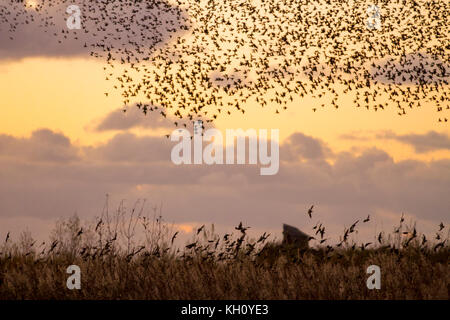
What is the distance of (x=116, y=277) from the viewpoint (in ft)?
39.1

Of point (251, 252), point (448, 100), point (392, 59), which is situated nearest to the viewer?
point (251, 252)

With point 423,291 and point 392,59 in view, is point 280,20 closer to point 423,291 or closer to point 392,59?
point 392,59

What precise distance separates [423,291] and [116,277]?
4862 millimetres

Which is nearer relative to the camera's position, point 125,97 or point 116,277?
point 116,277

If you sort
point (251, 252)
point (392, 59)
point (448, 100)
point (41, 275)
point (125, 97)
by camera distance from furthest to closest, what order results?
point (392, 59) < point (448, 100) < point (125, 97) < point (251, 252) < point (41, 275)

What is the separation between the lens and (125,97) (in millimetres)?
19766

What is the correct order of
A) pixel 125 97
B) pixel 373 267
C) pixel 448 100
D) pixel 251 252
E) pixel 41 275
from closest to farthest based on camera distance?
1. pixel 373 267
2. pixel 41 275
3. pixel 251 252
4. pixel 125 97
5. pixel 448 100
